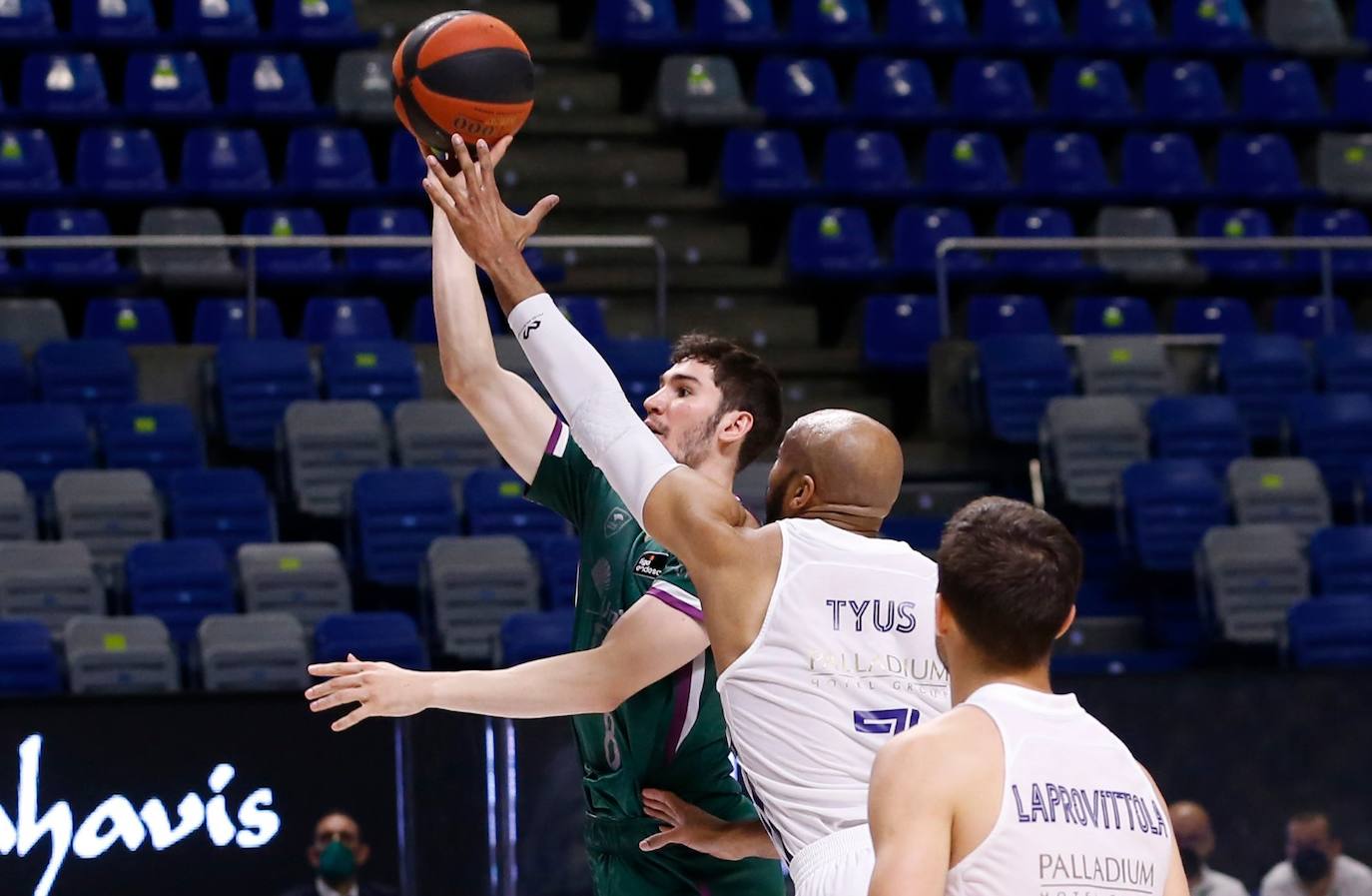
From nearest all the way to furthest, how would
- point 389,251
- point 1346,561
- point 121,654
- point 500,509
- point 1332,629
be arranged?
point 121,654
point 1332,629
point 500,509
point 1346,561
point 389,251

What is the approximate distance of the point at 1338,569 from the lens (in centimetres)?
1056

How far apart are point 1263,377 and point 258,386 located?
18.5 feet

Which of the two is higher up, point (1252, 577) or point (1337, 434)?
point (1337, 434)

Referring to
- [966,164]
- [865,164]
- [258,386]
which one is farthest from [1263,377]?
[258,386]

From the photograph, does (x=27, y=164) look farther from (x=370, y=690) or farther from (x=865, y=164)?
(x=370, y=690)

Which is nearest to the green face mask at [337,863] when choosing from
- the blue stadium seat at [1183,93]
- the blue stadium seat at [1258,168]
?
the blue stadium seat at [1258,168]

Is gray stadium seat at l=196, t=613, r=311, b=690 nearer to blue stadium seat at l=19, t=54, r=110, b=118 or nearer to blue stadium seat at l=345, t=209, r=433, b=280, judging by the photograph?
blue stadium seat at l=345, t=209, r=433, b=280

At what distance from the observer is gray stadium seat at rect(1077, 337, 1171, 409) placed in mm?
11844

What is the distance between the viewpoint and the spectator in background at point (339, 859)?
693 centimetres

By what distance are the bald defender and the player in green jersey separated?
51 centimetres

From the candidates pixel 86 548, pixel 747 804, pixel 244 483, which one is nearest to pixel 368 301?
pixel 244 483

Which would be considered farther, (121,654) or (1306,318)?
(1306,318)

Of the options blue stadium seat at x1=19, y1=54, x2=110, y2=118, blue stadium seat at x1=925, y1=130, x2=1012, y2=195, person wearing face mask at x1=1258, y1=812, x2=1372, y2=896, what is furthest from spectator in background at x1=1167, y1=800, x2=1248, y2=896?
blue stadium seat at x1=19, y1=54, x2=110, y2=118

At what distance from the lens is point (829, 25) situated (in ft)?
46.9
